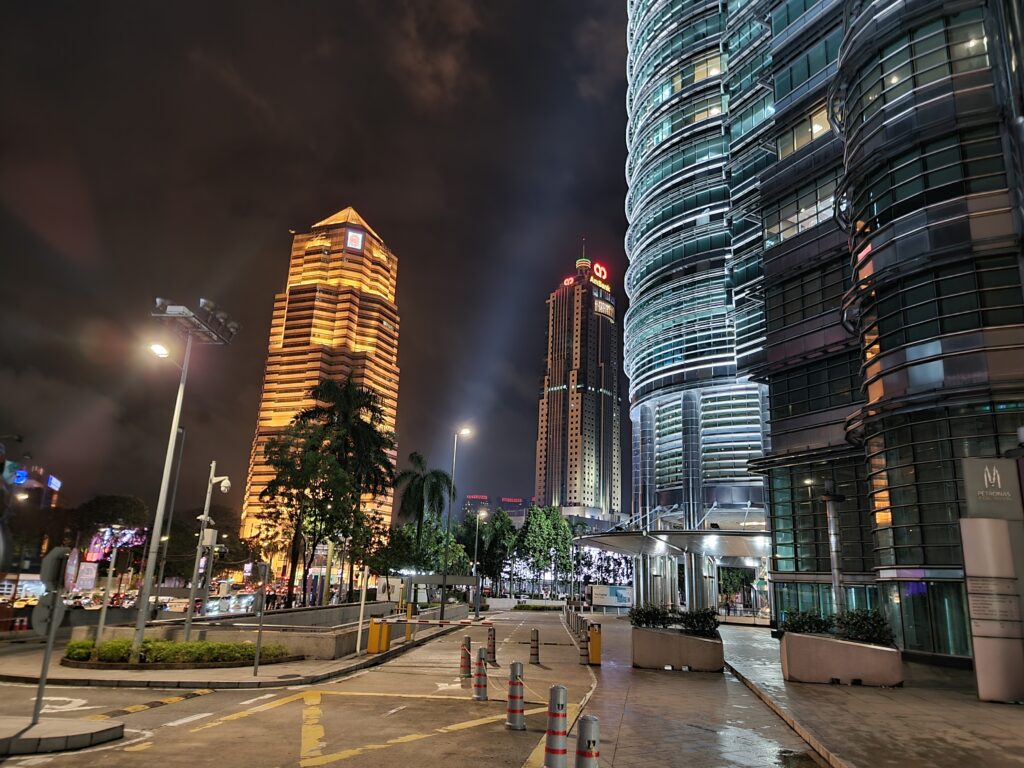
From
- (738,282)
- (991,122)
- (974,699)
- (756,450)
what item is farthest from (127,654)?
(756,450)

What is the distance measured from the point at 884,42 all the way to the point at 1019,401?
15.7m

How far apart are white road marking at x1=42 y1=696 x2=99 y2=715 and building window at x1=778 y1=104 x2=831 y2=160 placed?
133ft

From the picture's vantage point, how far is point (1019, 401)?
76.4ft

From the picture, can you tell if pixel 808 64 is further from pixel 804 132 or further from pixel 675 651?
pixel 675 651

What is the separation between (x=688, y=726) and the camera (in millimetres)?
11859

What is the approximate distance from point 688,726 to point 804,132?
36672 mm

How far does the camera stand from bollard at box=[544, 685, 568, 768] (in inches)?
285

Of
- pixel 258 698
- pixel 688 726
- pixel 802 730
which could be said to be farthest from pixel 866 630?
pixel 258 698

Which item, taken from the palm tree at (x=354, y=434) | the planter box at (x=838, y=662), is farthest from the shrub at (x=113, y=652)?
the palm tree at (x=354, y=434)

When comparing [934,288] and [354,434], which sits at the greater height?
[934,288]

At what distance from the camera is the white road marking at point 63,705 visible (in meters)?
12.5

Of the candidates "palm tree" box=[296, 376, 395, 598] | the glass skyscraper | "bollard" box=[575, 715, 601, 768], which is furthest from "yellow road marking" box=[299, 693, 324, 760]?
"palm tree" box=[296, 376, 395, 598]

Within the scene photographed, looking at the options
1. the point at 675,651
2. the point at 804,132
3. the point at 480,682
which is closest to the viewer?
the point at 480,682

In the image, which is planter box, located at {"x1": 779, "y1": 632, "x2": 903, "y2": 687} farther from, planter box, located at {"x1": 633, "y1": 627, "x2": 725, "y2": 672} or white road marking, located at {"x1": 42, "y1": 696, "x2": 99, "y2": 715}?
white road marking, located at {"x1": 42, "y1": 696, "x2": 99, "y2": 715}
